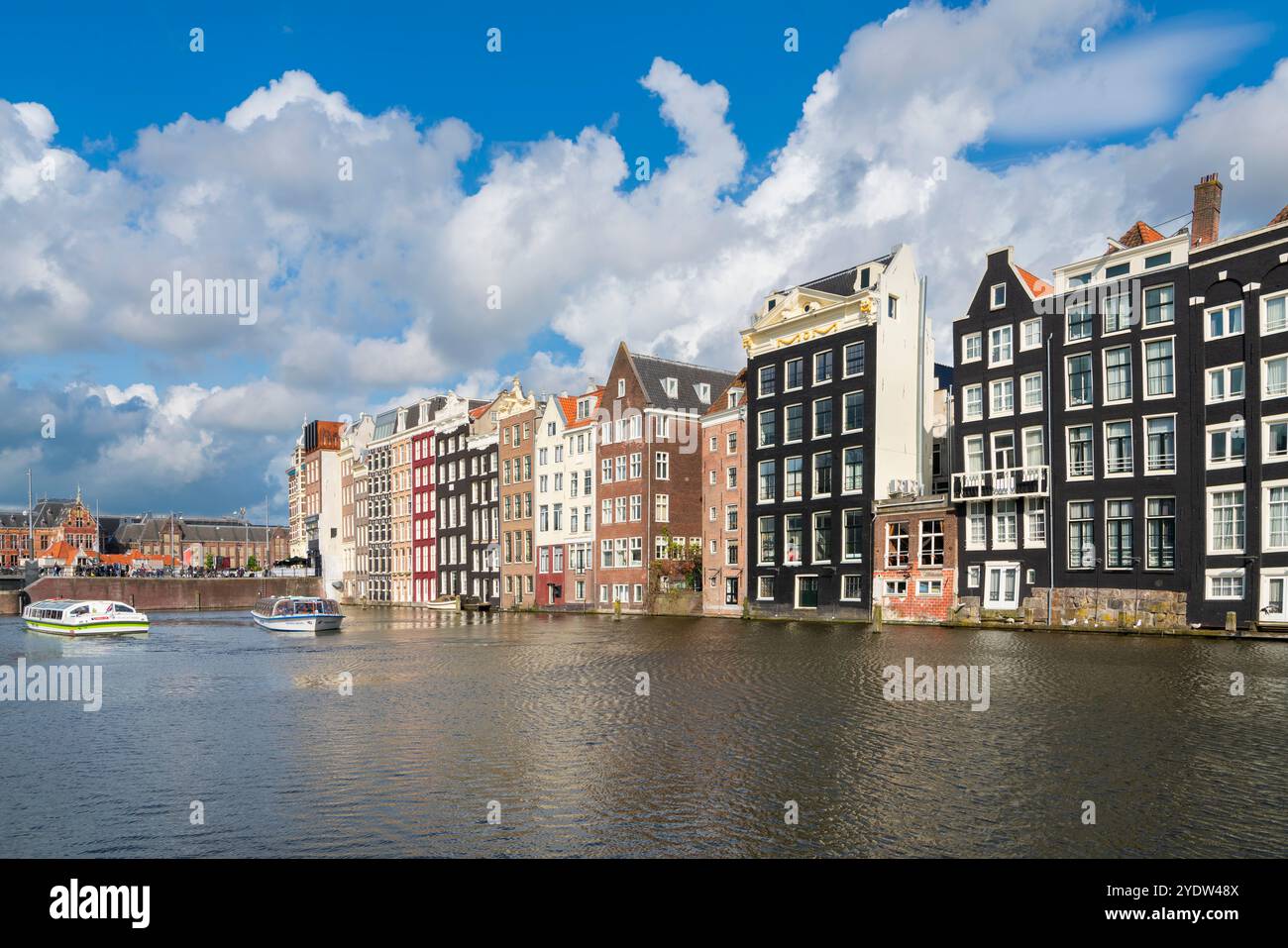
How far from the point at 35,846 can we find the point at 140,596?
136 m

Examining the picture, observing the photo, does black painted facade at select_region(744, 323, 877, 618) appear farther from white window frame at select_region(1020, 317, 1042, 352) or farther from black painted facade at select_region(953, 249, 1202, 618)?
white window frame at select_region(1020, 317, 1042, 352)

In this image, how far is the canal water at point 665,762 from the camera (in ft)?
57.4

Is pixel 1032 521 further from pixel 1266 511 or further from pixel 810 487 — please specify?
pixel 810 487

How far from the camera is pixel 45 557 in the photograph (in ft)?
546

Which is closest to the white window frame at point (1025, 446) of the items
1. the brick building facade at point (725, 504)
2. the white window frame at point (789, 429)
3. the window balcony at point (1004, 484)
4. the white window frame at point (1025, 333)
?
the window balcony at point (1004, 484)

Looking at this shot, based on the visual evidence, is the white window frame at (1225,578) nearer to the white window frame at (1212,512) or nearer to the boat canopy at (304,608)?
the white window frame at (1212,512)

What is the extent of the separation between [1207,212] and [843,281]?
88.0 ft

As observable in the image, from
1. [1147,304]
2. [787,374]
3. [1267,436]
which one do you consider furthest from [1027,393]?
[787,374]

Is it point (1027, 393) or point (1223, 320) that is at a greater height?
point (1223, 320)

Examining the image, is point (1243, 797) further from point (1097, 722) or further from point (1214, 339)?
point (1214, 339)

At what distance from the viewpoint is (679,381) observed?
10038 cm

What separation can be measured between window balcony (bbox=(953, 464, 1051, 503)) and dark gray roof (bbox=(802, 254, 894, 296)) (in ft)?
58.4

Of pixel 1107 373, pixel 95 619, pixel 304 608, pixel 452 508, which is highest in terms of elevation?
pixel 1107 373

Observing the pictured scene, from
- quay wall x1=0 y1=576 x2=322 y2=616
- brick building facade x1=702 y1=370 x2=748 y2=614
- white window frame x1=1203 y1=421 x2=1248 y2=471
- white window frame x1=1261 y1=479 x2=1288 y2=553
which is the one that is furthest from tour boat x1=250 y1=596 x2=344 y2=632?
white window frame x1=1261 y1=479 x2=1288 y2=553
